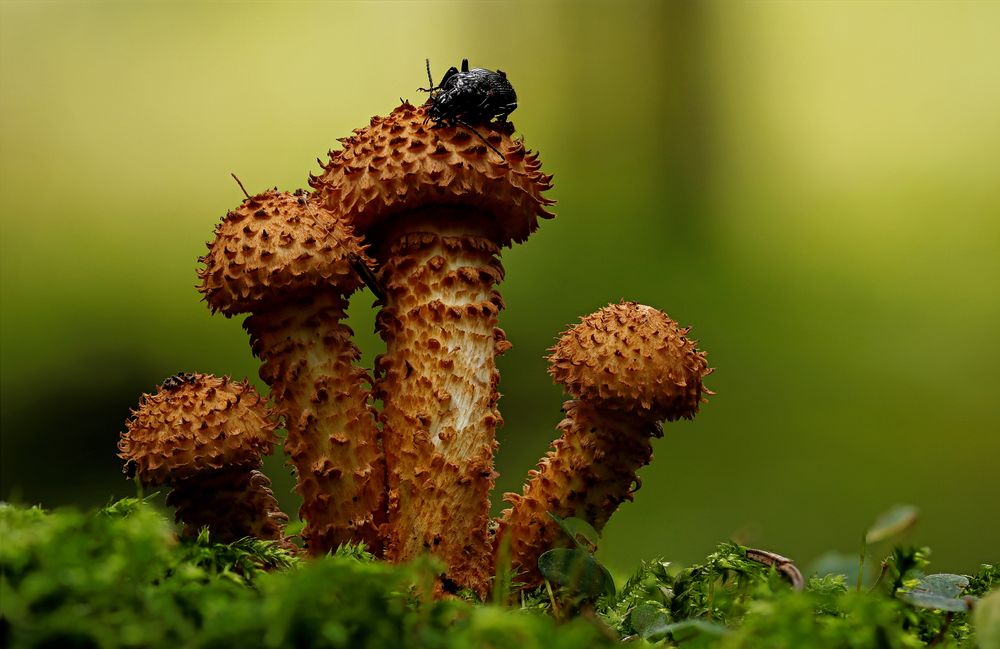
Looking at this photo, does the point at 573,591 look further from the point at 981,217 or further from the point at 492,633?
the point at 981,217

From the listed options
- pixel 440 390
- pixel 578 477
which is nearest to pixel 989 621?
pixel 578 477

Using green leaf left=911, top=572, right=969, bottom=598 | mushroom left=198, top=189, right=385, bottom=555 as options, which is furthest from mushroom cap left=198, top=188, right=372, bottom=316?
green leaf left=911, top=572, right=969, bottom=598

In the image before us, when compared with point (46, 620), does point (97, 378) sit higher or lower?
higher

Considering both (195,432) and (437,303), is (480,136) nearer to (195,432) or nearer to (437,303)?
(437,303)

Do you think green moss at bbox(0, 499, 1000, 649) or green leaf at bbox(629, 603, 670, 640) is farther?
green leaf at bbox(629, 603, 670, 640)

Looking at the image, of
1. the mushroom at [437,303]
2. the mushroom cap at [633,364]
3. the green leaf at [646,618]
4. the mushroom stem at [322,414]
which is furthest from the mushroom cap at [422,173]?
the green leaf at [646,618]

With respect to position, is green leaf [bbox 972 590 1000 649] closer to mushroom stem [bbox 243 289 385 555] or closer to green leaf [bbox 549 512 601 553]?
green leaf [bbox 549 512 601 553]

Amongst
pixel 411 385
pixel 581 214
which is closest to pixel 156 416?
pixel 411 385
